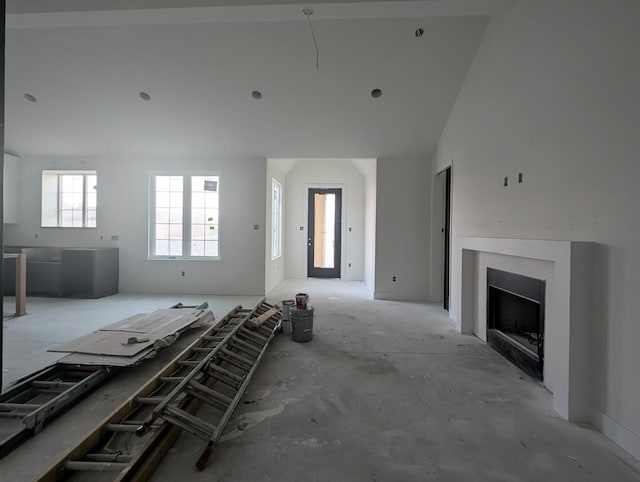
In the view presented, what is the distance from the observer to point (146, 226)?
6098 millimetres

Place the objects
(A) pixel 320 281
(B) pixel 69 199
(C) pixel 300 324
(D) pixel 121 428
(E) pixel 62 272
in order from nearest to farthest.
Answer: (D) pixel 121 428
(C) pixel 300 324
(E) pixel 62 272
(B) pixel 69 199
(A) pixel 320 281

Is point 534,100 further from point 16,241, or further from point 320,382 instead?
point 16,241

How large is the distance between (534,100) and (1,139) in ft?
13.6

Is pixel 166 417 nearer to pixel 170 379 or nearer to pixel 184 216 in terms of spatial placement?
pixel 170 379

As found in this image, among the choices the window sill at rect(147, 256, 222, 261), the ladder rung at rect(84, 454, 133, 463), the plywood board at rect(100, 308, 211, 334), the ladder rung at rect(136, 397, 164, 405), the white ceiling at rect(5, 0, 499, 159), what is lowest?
the ladder rung at rect(84, 454, 133, 463)

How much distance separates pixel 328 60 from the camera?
4.13 meters

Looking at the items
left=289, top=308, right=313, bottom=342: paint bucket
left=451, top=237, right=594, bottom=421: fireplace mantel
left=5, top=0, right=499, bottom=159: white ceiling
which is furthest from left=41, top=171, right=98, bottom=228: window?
left=451, top=237, right=594, bottom=421: fireplace mantel

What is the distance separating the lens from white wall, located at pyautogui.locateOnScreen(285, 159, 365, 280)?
8.08 metres

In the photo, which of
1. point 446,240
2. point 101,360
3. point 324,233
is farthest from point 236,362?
point 324,233

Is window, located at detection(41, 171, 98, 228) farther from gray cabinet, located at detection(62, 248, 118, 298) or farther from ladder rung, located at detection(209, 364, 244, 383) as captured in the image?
ladder rung, located at detection(209, 364, 244, 383)

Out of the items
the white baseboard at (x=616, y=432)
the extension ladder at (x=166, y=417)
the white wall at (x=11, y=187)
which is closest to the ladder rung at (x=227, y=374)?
the extension ladder at (x=166, y=417)

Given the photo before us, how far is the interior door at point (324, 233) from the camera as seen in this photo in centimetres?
823

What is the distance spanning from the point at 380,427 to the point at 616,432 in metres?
1.41

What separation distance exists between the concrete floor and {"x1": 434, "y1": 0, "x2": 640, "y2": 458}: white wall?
0.46 m
